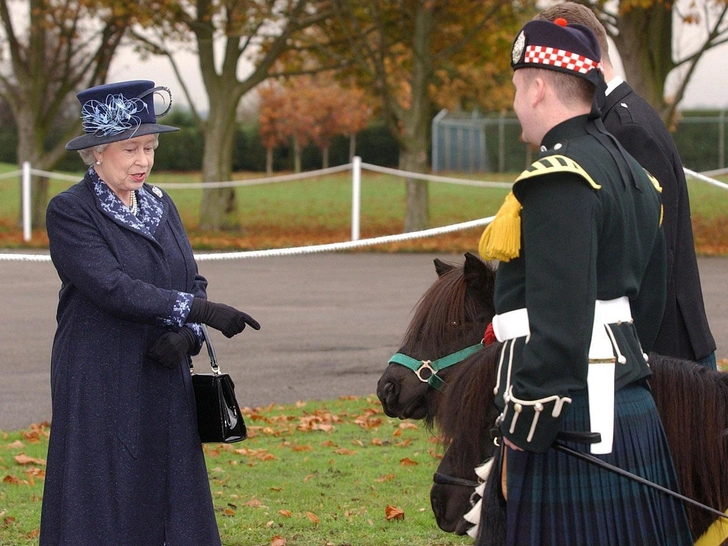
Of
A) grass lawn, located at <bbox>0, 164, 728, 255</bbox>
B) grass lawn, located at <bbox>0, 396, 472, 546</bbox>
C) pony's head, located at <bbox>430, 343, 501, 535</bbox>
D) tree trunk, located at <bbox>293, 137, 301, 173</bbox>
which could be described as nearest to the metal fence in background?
grass lawn, located at <bbox>0, 164, 728, 255</bbox>

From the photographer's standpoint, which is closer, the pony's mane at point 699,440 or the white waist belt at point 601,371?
the white waist belt at point 601,371

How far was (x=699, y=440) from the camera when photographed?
2.76m

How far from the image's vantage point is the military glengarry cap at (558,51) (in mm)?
2562

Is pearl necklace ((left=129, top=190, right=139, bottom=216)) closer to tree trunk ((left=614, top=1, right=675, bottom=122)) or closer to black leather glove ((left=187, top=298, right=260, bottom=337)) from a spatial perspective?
black leather glove ((left=187, top=298, right=260, bottom=337))

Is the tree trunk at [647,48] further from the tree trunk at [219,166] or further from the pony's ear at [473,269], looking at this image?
the pony's ear at [473,269]

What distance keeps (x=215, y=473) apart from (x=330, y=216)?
21097 mm

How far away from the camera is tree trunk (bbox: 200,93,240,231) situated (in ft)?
69.9

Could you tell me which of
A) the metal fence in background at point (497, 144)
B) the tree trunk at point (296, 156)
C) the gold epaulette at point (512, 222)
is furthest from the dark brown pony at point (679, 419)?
the tree trunk at point (296, 156)

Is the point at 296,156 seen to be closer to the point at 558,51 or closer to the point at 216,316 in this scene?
the point at 216,316

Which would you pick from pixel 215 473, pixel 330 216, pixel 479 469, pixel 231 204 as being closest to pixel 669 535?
pixel 479 469

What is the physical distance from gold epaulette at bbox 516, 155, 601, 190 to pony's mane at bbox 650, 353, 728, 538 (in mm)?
711

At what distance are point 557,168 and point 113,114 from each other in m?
1.93

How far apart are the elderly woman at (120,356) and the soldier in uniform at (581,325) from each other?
4.89 ft

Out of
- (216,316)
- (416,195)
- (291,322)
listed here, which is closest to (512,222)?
(216,316)
